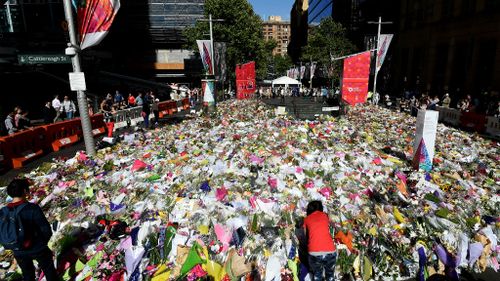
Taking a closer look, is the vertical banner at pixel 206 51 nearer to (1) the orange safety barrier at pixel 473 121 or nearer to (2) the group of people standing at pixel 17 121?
(2) the group of people standing at pixel 17 121

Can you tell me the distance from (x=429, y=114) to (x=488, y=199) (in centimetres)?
233

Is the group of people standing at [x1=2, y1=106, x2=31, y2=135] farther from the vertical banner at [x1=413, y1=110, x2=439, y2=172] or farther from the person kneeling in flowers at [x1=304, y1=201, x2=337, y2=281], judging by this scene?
the vertical banner at [x1=413, y1=110, x2=439, y2=172]

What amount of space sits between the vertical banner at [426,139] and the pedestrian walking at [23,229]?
8.02m

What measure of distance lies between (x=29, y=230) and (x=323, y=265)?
3560 millimetres

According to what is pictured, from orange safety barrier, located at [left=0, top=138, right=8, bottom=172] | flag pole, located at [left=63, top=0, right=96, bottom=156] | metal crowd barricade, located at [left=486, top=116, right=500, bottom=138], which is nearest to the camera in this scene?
flag pole, located at [left=63, top=0, right=96, bottom=156]

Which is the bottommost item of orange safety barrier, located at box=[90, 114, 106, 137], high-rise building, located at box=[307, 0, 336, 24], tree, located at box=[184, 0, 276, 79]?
orange safety barrier, located at box=[90, 114, 106, 137]

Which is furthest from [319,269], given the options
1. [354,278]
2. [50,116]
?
[50,116]

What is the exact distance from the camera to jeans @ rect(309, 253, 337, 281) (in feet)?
13.3

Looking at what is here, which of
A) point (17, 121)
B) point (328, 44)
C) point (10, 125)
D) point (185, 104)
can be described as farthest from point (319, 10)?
point (10, 125)

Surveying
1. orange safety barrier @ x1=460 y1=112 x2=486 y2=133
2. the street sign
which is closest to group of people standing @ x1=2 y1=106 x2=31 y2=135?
the street sign

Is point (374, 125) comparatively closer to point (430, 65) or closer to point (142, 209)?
point (142, 209)

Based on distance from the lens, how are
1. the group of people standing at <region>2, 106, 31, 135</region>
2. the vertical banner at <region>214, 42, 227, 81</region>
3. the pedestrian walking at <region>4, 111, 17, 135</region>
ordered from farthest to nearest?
the vertical banner at <region>214, 42, 227, 81</region> → the group of people standing at <region>2, 106, 31, 135</region> → the pedestrian walking at <region>4, 111, 17, 135</region>

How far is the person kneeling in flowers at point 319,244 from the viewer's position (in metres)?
3.99

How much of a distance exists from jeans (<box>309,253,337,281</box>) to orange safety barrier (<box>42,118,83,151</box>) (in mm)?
11754
